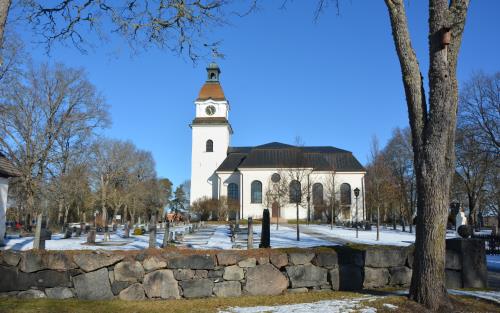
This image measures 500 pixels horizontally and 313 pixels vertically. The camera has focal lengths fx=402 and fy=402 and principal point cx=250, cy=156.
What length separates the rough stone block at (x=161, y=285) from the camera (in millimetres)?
7113

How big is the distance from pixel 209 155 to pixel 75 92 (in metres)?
28.2

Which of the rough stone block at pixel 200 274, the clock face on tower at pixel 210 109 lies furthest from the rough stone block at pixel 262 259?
the clock face on tower at pixel 210 109

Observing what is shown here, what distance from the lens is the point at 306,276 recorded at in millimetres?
7465

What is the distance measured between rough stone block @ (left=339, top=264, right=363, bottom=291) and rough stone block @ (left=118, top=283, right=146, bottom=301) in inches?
143

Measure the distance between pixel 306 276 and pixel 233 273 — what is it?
1364 millimetres

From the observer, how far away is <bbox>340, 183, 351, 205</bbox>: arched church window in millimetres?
53378

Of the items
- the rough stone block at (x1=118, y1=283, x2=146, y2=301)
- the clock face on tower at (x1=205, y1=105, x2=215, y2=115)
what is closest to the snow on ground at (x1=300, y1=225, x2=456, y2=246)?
the rough stone block at (x1=118, y1=283, x2=146, y2=301)

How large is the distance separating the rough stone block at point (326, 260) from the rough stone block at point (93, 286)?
12.4ft

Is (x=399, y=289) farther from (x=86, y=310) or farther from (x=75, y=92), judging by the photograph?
(x=75, y=92)

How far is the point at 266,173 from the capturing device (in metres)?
53.9

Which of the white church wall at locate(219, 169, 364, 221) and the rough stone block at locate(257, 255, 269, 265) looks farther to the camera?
the white church wall at locate(219, 169, 364, 221)

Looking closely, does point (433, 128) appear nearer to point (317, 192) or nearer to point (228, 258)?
point (228, 258)

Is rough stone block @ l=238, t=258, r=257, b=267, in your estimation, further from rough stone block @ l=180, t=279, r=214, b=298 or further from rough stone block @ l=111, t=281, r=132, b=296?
rough stone block @ l=111, t=281, r=132, b=296

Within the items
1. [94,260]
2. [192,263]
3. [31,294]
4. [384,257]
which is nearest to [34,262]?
[31,294]
